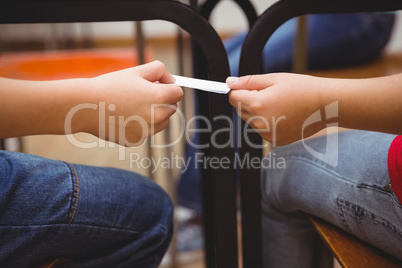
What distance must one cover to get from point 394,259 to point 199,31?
35 cm

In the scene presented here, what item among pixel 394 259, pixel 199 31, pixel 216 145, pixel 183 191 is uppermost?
pixel 199 31

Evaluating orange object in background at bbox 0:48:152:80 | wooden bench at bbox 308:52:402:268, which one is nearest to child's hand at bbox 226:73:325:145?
wooden bench at bbox 308:52:402:268

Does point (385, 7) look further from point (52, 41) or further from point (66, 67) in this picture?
point (52, 41)

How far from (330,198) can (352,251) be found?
0.22ft

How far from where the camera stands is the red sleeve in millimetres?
412

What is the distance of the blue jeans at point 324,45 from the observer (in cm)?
129

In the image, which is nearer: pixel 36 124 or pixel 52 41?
pixel 36 124

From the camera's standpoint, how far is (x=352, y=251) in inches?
18.2

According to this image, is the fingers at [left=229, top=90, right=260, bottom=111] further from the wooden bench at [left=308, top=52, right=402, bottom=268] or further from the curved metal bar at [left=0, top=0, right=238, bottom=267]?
the wooden bench at [left=308, top=52, right=402, bottom=268]

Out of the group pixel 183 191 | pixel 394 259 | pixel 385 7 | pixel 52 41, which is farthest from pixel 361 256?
pixel 52 41

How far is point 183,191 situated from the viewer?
1356 mm

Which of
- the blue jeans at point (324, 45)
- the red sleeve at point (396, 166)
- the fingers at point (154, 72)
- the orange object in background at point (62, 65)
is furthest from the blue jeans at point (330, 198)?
the orange object in background at point (62, 65)

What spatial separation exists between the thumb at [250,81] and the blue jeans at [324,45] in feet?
2.74

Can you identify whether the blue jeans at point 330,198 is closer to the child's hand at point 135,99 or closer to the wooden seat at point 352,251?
the wooden seat at point 352,251
